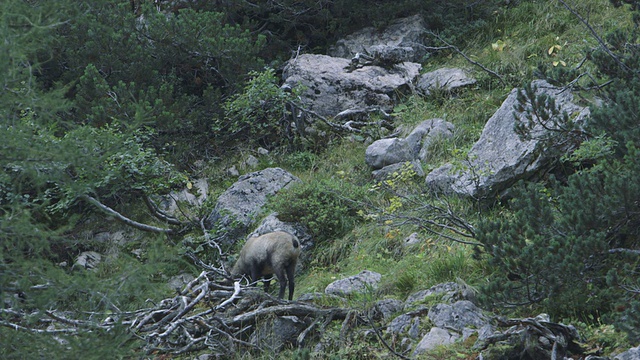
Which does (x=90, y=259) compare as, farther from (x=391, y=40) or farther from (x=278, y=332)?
(x=391, y=40)

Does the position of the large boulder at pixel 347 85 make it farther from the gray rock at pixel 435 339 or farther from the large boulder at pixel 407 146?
the gray rock at pixel 435 339

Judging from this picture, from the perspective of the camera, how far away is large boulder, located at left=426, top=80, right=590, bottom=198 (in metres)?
9.38

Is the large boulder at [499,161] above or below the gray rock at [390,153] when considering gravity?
above

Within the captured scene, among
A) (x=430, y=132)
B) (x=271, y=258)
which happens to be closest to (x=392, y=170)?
(x=430, y=132)

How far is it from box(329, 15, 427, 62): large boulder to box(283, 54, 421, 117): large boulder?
1.92 feet

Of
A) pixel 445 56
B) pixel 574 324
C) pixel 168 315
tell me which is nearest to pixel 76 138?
pixel 168 315

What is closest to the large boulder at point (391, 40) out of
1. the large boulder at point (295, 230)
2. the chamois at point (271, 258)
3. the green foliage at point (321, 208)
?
the green foliage at point (321, 208)

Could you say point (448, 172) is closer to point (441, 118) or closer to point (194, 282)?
point (441, 118)

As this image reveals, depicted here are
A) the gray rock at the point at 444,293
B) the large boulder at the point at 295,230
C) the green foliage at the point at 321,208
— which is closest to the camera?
the gray rock at the point at 444,293

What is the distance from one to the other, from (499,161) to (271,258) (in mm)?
3158

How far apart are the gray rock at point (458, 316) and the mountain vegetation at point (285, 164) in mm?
345

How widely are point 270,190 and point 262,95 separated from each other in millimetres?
2288

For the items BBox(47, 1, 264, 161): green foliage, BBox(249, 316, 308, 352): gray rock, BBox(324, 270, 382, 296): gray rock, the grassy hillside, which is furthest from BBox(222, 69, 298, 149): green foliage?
BBox(249, 316, 308, 352): gray rock

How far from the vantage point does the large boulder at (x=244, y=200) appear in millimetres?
10898
